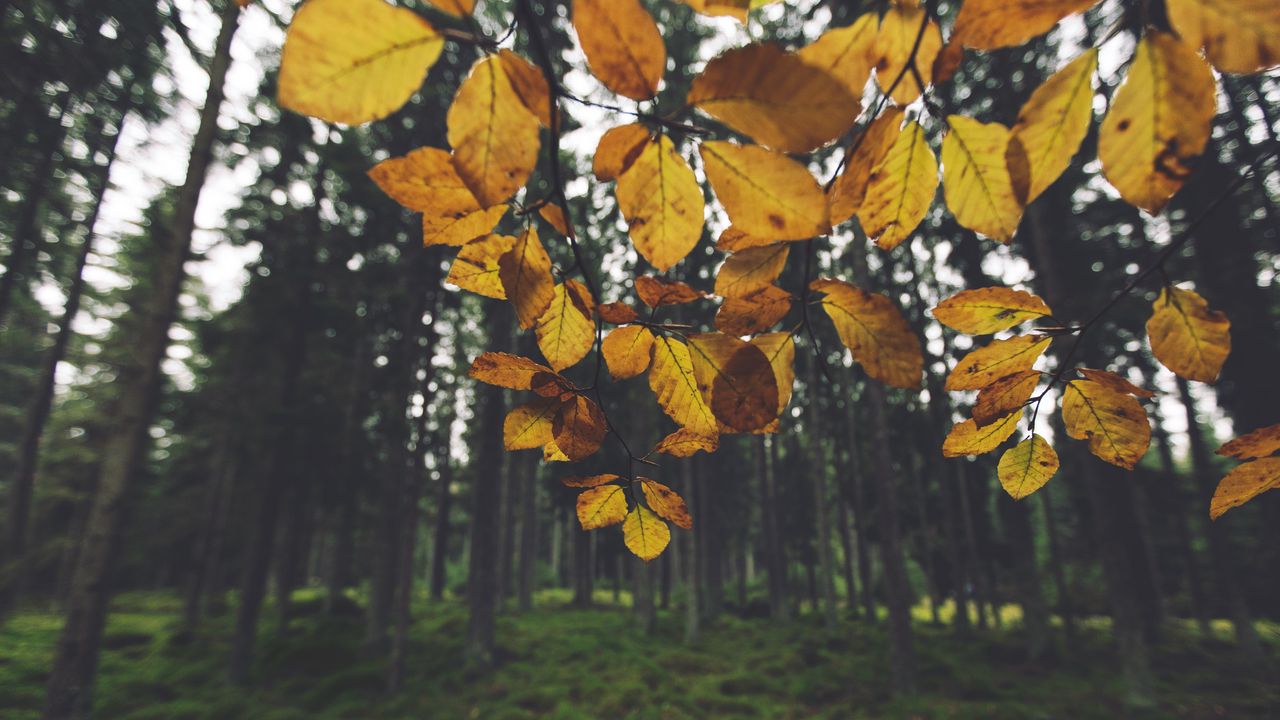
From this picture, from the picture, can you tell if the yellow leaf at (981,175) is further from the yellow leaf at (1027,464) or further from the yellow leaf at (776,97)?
the yellow leaf at (1027,464)

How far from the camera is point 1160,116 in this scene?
365 mm

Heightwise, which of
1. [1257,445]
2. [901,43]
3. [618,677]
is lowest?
[618,677]

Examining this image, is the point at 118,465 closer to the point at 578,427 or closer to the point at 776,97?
the point at 578,427

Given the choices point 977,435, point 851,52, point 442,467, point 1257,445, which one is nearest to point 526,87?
point 851,52

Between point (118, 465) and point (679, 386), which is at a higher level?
point (118, 465)

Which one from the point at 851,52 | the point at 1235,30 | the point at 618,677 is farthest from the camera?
the point at 618,677

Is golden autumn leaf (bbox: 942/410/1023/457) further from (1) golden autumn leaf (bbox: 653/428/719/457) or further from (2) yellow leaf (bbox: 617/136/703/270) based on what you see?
(2) yellow leaf (bbox: 617/136/703/270)

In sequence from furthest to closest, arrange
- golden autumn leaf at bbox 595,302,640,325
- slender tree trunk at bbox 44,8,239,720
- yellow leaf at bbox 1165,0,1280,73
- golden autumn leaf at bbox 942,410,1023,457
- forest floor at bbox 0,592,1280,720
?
forest floor at bbox 0,592,1280,720 → slender tree trunk at bbox 44,8,239,720 → golden autumn leaf at bbox 942,410,1023,457 → golden autumn leaf at bbox 595,302,640,325 → yellow leaf at bbox 1165,0,1280,73

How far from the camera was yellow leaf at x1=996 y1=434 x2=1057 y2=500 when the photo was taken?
2.28 ft

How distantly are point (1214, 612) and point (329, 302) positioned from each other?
2383cm

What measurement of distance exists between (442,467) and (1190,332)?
18232 millimetres

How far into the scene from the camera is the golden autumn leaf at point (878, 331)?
0.49 meters

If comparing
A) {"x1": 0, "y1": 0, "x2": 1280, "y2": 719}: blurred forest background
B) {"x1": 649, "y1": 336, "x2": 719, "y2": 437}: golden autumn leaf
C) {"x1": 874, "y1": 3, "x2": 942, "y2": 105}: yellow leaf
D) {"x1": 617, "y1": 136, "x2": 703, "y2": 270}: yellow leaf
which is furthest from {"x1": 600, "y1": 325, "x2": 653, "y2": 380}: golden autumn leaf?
{"x1": 0, "y1": 0, "x2": 1280, "y2": 719}: blurred forest background

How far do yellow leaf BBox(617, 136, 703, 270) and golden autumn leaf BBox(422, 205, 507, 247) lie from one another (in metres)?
0.13
